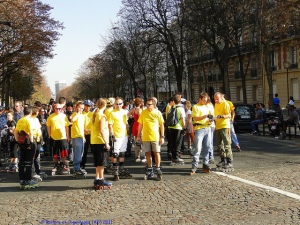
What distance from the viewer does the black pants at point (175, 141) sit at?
1138 cm

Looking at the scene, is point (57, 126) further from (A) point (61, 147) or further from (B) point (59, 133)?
(A) point (61, 147)

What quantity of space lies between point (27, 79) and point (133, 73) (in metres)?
17.1

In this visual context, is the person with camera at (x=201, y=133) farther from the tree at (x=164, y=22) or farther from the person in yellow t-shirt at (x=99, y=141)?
the tree at (x=164, y=22)

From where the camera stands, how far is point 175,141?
448 inches

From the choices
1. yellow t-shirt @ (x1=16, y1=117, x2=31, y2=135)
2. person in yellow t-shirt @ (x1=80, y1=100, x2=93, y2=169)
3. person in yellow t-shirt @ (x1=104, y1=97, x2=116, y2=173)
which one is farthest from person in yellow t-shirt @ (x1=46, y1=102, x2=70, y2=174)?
yellow t-shirt @ (x1=16, y1=117, x2=31, y2=135)

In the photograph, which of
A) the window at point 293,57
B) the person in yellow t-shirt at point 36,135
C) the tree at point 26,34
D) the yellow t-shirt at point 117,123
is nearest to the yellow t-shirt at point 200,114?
the yellow t-shirt at point 117,123

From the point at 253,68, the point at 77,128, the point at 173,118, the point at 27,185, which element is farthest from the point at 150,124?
the point at 253,68

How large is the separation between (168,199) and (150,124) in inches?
89.5

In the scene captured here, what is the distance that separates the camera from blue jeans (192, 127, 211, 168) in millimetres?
9727

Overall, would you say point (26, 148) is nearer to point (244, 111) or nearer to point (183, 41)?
point (244, 111)

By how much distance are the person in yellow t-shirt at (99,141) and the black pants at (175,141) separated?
3.32m

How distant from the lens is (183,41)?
122 ft

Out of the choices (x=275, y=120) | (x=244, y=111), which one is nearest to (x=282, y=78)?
(x=244, y=111)

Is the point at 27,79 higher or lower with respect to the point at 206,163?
higher
